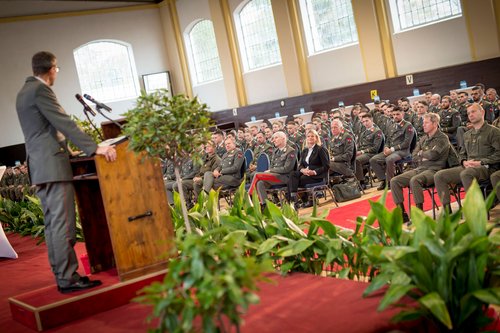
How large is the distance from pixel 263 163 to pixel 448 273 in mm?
7069

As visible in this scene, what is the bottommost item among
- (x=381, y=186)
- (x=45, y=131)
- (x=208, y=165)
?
(x=381, y=186)

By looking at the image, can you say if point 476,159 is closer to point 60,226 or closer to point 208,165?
point 60,226

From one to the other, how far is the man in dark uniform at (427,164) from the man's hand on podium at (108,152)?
3.47 meters

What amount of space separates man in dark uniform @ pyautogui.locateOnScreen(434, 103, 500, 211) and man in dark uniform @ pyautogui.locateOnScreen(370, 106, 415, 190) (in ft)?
10.5

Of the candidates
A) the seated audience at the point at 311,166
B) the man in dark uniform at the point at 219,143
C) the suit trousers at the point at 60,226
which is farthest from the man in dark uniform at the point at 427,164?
the man in dark uniform at the point at 219,143

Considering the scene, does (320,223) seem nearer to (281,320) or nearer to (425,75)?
(281,320)

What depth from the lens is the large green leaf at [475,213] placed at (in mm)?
3205

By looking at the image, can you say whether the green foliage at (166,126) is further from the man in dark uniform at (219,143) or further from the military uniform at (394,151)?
the man in dark uniform at (219,143)

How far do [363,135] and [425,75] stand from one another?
4948 millimetres

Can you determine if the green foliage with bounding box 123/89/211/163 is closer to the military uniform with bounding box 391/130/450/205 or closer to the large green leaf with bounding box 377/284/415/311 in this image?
the large green leaf with bounding box 377/284/415/311

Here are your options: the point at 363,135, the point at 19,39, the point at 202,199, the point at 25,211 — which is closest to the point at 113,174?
the point at 202,199

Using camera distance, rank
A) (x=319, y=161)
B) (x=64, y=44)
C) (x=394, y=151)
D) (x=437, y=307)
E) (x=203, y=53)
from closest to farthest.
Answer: (x=437, y=307), (x=319, y=161), (x=394, y=151), (x=64, y=44), (x=203, y=53)

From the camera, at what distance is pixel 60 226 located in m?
4.23

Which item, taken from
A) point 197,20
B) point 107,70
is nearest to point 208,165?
point 197,20
